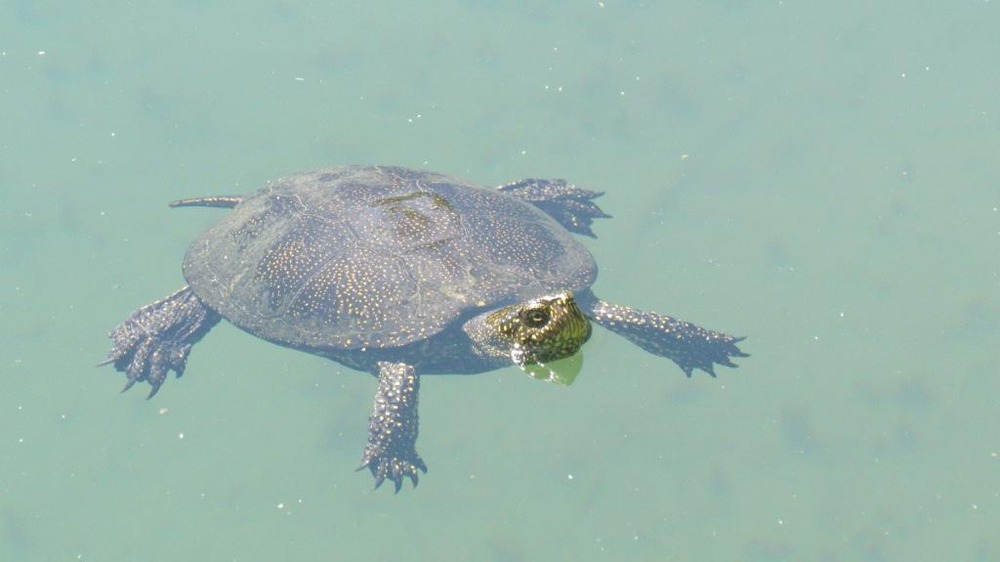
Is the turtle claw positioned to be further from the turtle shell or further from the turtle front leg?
the turtle shell

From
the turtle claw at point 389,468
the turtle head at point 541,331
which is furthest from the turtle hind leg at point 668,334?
the turtle claw at point 389,468

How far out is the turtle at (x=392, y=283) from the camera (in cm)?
368

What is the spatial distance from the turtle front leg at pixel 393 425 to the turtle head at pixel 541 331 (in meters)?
0.64

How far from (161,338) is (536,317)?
9.00ft

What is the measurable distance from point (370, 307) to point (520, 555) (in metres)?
1.96

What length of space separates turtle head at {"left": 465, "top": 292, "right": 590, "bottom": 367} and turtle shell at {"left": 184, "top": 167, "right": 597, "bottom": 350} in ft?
1.25

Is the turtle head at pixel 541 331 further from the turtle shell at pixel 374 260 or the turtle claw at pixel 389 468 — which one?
the turtle claw at pixel 389 468

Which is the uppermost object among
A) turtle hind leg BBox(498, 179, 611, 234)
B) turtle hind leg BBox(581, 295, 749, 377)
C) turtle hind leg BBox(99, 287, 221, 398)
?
turtle hind leg BBox(498, 179, 611, 234)

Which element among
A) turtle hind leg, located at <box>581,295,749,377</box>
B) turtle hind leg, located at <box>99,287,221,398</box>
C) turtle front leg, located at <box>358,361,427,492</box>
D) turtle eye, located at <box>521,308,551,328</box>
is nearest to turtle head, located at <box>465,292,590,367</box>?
turtle eye, located at <box>521,308,551,328</box>

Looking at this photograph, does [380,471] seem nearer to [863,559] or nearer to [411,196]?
[411,196]

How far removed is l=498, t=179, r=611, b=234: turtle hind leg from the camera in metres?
4.99

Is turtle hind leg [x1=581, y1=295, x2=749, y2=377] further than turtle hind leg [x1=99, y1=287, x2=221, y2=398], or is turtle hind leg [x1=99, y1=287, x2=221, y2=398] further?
turtle hind leg [x1=99, y1=287, x2=221, y2=398]

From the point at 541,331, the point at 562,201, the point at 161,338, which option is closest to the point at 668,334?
the point at 562,201

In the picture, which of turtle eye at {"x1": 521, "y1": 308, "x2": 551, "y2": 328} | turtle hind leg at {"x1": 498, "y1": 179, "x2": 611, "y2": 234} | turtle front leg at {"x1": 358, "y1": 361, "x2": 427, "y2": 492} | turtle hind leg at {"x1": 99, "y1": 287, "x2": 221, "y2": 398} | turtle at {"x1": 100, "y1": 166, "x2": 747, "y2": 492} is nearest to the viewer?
turtle eye at {"x1": 521, "y1": 308, "x2": 551, "y2": 328}
